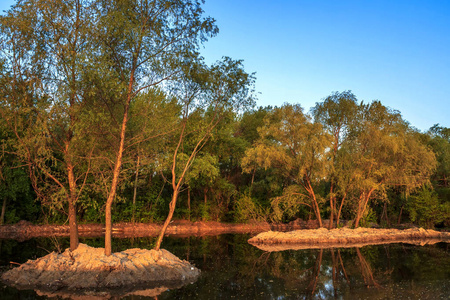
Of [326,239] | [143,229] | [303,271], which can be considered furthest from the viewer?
[143,229]

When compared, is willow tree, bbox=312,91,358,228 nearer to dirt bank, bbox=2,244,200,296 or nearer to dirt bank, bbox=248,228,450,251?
dirt bank, bbox=248,228,450,251

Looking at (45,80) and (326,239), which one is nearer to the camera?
(45,80)

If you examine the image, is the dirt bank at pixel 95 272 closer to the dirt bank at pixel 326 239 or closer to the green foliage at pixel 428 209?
the dirt bank at pixel 326 239

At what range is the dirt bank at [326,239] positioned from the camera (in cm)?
2327

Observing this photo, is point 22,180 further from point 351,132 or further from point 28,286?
point 351,132

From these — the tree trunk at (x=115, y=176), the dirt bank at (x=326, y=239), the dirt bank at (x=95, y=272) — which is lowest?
the dirt bank at (x=326, y=239)

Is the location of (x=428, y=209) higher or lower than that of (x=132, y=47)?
lower

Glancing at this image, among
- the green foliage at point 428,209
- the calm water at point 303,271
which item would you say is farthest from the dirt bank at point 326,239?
the green foliage at point 428,209

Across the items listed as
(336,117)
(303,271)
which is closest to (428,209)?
(336,117)

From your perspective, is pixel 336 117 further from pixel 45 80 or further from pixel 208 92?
pixel 45 80

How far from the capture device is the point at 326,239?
24562 millimetres

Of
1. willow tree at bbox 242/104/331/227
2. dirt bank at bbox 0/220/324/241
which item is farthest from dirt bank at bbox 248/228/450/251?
dirt bank at bbox 0/220/324/241

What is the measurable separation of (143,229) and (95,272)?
722 inches

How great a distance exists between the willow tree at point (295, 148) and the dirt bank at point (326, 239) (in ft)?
11.6
